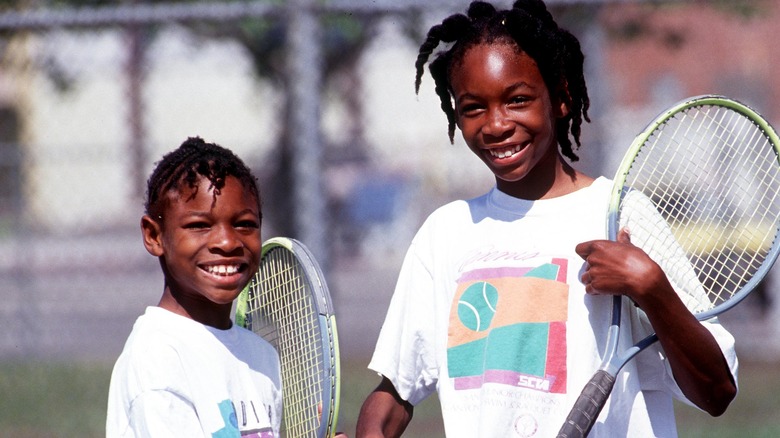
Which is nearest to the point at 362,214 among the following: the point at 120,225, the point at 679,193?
the point at 120,225

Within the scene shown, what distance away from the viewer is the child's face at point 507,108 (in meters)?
2.59

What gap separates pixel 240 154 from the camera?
9891 mm

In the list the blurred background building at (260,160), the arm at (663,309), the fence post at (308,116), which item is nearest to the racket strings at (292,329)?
the arm at (663,309)

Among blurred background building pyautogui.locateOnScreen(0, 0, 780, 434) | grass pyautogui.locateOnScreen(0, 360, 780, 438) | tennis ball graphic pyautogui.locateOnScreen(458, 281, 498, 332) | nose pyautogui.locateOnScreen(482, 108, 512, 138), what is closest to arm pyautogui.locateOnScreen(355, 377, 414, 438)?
tennis ball graphic pyautogui.locateOnScreen(458, 281, 498, 332)

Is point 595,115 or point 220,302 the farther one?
point 595,115

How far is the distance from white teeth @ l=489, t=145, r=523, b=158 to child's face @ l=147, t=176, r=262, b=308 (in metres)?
0.61

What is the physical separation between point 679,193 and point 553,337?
0.73 m

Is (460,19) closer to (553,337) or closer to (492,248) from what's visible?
(492,248)

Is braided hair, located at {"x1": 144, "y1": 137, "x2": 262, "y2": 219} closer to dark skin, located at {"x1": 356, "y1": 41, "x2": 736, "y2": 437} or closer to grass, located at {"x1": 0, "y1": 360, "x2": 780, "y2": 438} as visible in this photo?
dark skin, located at {"x1": 356, "y1": 41, "x2": 736, "y2": 437}

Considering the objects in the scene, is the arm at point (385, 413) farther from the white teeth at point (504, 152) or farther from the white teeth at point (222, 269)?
the white teeth at point (504, 152)

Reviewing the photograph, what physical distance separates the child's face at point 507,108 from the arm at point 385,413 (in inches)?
24.6

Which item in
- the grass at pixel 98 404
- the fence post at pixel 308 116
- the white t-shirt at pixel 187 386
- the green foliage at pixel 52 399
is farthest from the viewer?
the green foliage at pixel 52 399

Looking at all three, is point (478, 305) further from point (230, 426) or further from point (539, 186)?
point (230, 426)

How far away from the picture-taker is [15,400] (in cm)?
773
